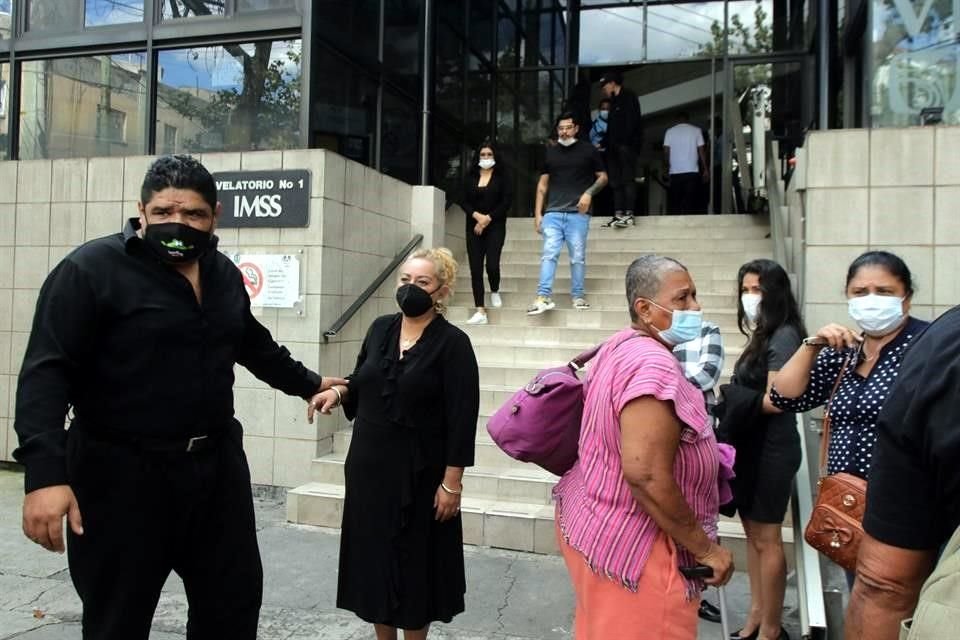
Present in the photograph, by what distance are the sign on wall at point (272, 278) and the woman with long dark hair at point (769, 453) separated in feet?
12.0

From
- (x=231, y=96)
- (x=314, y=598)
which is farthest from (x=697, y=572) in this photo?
(x=231, y=96)

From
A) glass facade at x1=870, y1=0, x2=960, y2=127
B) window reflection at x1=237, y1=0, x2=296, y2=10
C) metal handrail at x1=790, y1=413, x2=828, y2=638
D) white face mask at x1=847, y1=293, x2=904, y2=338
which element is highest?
window reflection at x1=237, y1=0, x2=296, y2=10

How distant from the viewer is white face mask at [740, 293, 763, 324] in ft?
12.2

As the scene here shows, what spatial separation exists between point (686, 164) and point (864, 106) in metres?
4.79

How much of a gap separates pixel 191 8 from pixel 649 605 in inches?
259

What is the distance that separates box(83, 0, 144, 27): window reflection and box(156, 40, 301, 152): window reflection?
19.3 inches

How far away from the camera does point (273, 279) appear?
241 inches

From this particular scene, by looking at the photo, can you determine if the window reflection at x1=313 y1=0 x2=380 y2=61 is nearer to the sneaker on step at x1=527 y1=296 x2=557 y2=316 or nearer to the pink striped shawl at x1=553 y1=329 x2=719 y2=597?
the sneaker on step at x1=527 y1=296 x2=557 y2=316

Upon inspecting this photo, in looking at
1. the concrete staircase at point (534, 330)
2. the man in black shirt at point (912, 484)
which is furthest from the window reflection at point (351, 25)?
the man in black shirt at point (912, 484)

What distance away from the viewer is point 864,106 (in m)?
6.18

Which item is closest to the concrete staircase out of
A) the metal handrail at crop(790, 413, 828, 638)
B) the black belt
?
the metal handrail at crop(790, 413, 828, 638)

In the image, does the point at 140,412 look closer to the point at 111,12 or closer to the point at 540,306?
the point at 540,306

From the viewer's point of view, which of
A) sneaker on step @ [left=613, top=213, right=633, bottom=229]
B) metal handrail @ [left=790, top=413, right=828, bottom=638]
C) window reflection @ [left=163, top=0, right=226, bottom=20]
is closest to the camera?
metal handrail @ [left=790, top=413, right=828, bottom=638]

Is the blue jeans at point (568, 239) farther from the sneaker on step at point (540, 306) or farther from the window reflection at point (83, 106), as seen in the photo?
the window reflection at point (83, 106)
